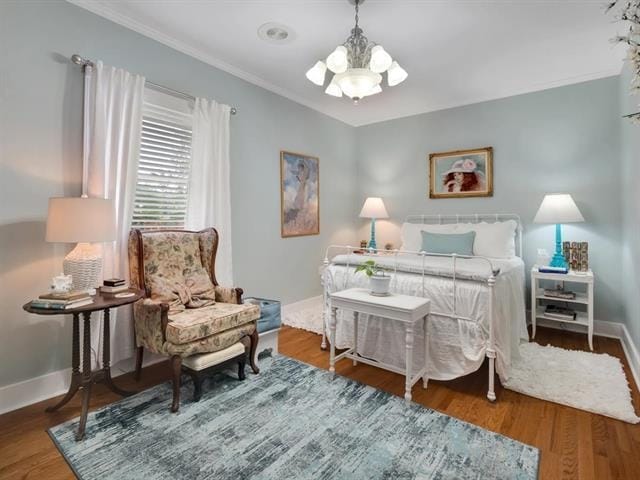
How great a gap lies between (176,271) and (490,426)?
2.46 metres

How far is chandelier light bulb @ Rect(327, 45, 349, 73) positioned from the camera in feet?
7.65

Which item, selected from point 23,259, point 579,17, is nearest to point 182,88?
point 23,259

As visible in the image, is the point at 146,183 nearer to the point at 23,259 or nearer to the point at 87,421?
the point at 23,259

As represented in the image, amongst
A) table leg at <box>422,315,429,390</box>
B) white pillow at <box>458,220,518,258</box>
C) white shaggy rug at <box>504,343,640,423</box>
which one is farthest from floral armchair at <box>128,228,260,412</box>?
white pillow at <box>458,220,518,258</box>

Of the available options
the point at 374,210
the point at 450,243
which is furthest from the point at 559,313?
the point at 374,210

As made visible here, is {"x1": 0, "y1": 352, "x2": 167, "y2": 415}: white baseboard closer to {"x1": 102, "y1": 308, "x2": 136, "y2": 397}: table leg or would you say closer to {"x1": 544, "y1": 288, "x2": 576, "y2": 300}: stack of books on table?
{"x1": 102, "y1": 308, "x2": 136, "y2": 397}: table leg

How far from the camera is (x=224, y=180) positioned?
331 centimetres

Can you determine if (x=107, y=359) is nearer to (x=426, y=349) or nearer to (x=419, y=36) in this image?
(x=426, y=349)

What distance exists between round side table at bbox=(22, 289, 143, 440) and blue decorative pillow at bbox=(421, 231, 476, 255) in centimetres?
288

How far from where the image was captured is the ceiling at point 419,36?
2.49 metres

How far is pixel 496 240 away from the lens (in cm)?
366

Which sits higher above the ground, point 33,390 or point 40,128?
point 40,128

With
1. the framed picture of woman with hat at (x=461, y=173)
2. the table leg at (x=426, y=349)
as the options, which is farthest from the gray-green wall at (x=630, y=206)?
the table leg at (x=426, y=349)

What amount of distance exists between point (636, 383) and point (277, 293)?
333cm
